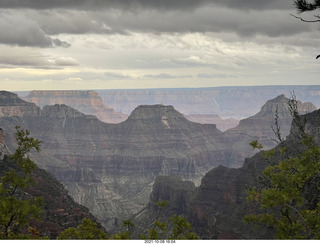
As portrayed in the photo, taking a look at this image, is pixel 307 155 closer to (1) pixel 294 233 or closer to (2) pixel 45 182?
(1) pixel 294 233

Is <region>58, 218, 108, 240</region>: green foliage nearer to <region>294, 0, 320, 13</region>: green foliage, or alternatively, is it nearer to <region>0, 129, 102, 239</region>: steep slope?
<region>294, 0, 320, 13</region>: green foliage

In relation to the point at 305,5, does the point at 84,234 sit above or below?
below

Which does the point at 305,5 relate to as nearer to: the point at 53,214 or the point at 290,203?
the point at 290,203

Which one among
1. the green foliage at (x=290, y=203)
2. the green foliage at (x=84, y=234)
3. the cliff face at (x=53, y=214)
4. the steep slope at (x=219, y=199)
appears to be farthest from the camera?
the steep slope at (x=219, y=199)

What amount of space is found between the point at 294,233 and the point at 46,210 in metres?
51.5

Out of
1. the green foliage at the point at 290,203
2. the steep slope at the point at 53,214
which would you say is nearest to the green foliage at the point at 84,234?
the green foliage at the point at 290,203

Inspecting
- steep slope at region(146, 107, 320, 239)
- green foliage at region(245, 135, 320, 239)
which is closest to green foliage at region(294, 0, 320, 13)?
green foliage at region(245, 135, 320, 239)

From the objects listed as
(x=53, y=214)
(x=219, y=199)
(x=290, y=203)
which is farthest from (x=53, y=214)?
(x=219, y=199)

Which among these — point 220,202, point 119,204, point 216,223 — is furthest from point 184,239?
point 119,204

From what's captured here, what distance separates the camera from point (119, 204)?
7480 inches

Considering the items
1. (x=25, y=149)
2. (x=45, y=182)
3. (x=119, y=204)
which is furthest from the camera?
(x=119, y=204)

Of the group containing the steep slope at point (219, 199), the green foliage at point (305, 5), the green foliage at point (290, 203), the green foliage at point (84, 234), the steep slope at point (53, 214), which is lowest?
the steep slope at point (219, 199)

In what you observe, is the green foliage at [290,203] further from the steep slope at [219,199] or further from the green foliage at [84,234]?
the steep slope at [219,199]

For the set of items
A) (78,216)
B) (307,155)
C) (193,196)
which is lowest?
(193,196)
